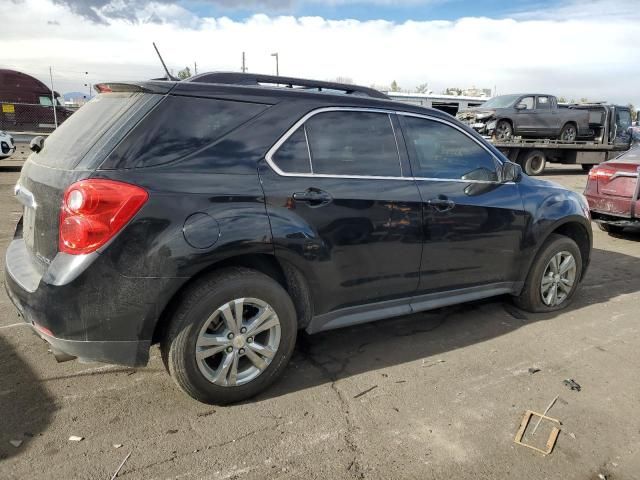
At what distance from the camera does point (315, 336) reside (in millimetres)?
4016

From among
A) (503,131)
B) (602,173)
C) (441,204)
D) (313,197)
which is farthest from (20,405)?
(503,131)

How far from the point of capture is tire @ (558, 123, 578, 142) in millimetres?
18859

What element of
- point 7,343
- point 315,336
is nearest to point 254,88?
point 315,336

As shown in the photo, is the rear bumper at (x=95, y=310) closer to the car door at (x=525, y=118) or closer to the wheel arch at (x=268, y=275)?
the wheel arch at (x=268, y=275)

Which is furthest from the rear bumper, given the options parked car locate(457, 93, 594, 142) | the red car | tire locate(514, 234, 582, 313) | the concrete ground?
parked car locate(457, 93, 594, 142)

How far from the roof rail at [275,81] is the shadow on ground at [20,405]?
2.04 metres

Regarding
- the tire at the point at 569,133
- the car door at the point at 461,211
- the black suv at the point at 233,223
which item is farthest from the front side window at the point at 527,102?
the black suv at the point at 233,223

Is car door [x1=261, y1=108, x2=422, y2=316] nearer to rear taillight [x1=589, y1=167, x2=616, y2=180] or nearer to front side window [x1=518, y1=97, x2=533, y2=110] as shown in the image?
rear taillight [x1=589, y1=167, x2=616, y2=180]

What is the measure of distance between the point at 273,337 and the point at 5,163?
14901 mm

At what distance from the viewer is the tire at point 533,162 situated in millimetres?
17688

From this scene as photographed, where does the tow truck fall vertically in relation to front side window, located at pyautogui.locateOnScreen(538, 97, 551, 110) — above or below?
below

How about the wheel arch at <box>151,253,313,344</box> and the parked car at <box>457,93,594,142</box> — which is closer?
the wheel arch at <box>151,253,313,344</box>

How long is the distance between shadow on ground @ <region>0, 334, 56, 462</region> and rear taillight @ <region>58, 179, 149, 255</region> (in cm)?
99

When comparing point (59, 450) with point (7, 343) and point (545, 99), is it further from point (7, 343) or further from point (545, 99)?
point (545, 99)
